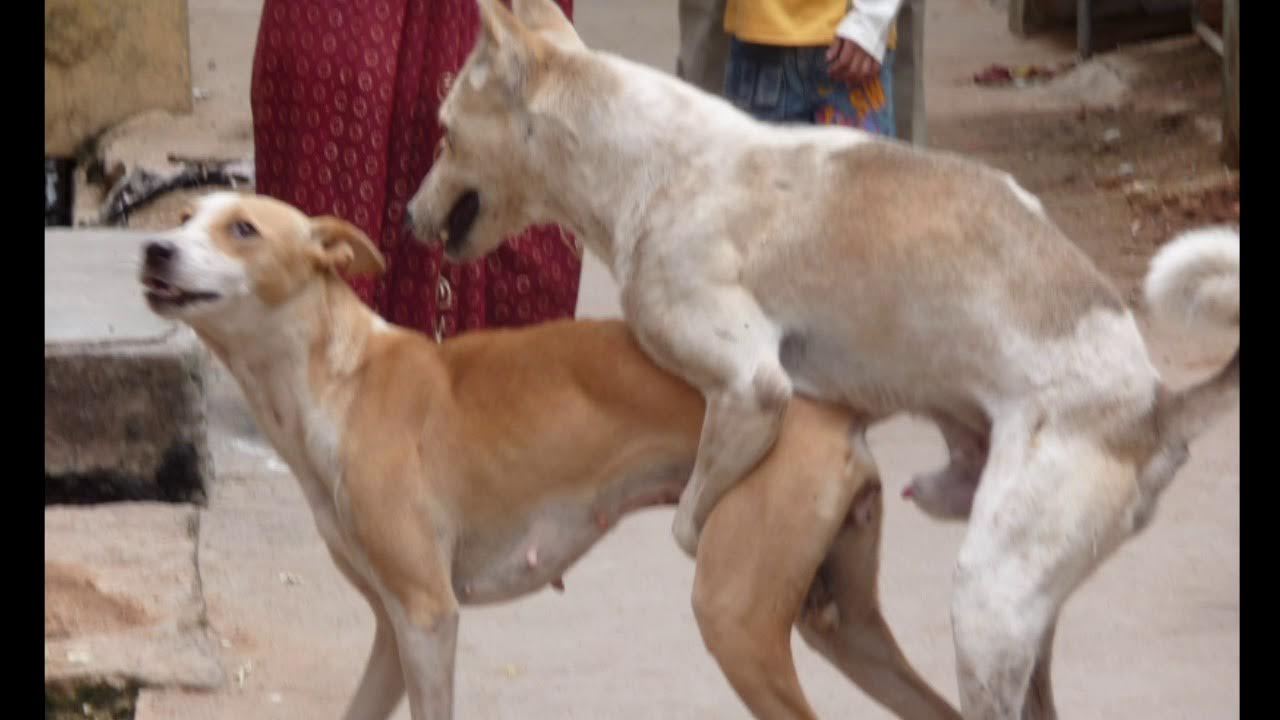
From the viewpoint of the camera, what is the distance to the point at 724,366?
126 inches

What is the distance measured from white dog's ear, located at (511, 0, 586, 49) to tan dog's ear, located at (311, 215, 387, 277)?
466 mm

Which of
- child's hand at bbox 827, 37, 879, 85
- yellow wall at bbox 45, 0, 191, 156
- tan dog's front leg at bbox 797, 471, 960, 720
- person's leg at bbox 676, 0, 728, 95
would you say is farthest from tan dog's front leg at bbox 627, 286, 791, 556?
yellow wall at bbox 45, 0, 191, 156

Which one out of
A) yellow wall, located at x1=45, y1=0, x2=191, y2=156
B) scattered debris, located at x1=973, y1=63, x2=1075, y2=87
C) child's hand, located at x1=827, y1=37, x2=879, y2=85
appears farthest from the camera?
scattered debris, located at x1=973, y1=63, x2=1075, y2=87

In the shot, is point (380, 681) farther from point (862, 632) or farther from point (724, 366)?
point (724, 366)

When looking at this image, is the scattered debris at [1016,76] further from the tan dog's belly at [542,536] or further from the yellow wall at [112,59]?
the tan dog's belly at [542,536]

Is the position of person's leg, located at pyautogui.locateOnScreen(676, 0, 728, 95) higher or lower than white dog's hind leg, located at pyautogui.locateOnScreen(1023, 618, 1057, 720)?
higher

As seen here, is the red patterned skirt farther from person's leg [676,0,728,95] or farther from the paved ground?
the paved ground

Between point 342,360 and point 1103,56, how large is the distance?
7565 mm

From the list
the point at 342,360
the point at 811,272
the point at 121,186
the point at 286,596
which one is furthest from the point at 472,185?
the point at 121,186

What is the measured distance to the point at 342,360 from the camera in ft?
11.9

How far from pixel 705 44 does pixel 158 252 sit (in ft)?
5.66

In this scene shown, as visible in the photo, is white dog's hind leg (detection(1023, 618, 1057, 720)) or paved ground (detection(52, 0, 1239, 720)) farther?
paved ground (detection(52, 0, 1239, 720))

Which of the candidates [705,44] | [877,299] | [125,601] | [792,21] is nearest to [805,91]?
[792,21]

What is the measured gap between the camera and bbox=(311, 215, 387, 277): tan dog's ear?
3576mm
